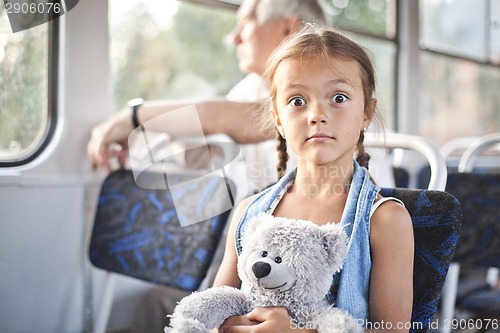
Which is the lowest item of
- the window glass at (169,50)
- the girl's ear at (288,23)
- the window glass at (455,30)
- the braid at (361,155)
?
the braid at (361,155)

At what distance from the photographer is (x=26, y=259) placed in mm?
1740

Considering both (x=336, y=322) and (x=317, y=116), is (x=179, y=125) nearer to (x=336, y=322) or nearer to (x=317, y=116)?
(x=317, y=116)

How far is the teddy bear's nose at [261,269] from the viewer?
0.83m

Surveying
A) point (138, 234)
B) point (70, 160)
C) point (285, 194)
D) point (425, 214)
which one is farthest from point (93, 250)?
point (425, 214)

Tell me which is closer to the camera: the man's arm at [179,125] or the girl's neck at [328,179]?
the girl's neck at [328,179]

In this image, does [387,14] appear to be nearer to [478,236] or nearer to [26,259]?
[478,236]

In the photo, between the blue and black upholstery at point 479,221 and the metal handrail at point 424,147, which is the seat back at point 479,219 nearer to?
the blue and black upholstery at point 479,221

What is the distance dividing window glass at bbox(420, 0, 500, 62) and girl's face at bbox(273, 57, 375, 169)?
2.68 m

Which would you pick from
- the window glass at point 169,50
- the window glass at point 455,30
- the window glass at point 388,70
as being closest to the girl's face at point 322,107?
the window glass at point 169,50

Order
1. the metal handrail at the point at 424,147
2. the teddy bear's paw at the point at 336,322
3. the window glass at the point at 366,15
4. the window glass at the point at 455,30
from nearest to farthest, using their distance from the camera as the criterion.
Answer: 1. the teddy bear's paw at the point at 336,322
2. the metal handrail at the point at 424,147
3. the window glass at the point at 366,15
4. the window glass at the point at 455,30

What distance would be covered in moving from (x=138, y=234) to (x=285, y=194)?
0.67 m

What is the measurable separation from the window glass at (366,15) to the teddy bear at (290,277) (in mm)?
2173

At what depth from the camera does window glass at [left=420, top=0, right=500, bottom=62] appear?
3430mm

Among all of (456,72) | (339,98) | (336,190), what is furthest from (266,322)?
(456,72)
